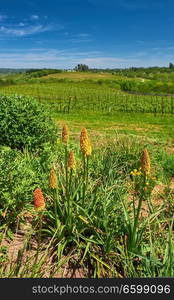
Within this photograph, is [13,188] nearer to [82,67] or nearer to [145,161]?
[145,161]

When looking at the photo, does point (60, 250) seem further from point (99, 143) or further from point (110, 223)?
point (99, 143)

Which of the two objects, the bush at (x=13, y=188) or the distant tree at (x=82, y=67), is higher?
the distant tree at (x=82, y=67)

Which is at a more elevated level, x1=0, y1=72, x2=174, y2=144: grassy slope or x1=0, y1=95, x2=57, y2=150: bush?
x1=0, y1=95, x2=57, y2=150: bush

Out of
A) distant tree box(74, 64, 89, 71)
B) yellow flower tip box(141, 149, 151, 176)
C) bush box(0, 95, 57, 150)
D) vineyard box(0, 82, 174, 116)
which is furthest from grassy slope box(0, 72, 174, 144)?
distant tree box(74, 64, 89, 71)

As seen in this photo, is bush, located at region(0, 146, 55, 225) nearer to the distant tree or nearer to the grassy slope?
the grassy slope

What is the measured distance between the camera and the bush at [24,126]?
22.9 feet

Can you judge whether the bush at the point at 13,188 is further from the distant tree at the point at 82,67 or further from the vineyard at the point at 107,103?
the distant tree at the point at 82,67

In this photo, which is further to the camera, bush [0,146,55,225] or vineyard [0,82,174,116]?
vineyard [0,82,174,116]

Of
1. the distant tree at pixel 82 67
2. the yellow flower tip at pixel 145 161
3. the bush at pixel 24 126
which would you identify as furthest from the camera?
the distant tree at pixel 82 67

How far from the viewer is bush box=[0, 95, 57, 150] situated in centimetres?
697

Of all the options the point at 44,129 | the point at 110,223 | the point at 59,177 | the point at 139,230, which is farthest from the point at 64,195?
the point at 44,129

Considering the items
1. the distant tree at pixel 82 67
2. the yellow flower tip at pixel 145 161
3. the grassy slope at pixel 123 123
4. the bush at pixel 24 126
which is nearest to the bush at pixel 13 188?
the yellow flower tip at pixel 145 161

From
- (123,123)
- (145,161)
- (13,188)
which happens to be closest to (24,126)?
(13,188)

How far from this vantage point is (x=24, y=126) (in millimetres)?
7133
